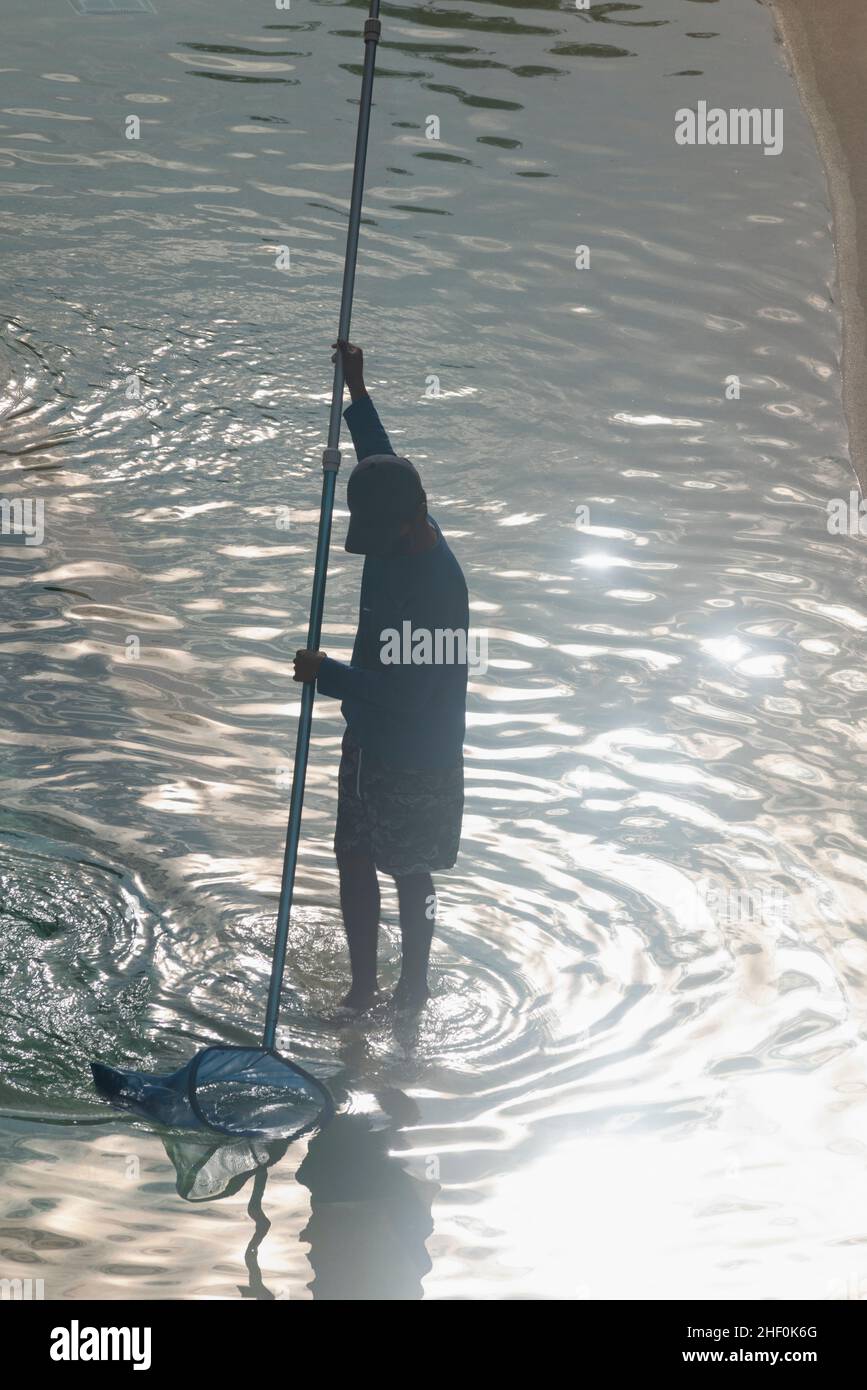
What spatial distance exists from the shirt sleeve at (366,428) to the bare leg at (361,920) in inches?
→ 43.5

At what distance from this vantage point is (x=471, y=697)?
611cm

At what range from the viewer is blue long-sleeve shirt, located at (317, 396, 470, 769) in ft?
12.6

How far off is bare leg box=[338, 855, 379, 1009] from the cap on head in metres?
0.92

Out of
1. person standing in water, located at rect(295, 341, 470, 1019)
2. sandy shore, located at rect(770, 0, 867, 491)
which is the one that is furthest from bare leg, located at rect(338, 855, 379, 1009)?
sandy shore, located at rect(770, 0, 867, 491)

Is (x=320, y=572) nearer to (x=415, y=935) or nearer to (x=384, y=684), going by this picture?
(x=384, y=684)

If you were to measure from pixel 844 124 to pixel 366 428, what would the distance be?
32.0 feet

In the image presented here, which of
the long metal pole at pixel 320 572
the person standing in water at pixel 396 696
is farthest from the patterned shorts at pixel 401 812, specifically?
the long metal pole at pixel 320 572

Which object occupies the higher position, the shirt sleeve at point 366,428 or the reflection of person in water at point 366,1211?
the shirt sleeve at point 366,428

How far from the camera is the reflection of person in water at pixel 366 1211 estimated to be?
3504 mm

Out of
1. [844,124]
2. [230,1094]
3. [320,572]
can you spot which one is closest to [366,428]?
[320,572]

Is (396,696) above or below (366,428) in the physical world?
below

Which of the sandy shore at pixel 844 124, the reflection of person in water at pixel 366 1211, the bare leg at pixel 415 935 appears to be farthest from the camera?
the sandy shore at pixel 844 124

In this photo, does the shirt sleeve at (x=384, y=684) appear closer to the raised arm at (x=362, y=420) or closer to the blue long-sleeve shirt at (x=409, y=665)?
the blue long-sleeve shirt at (x=409, y=665)

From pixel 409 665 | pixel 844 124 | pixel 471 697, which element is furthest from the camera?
pixel 844 124
